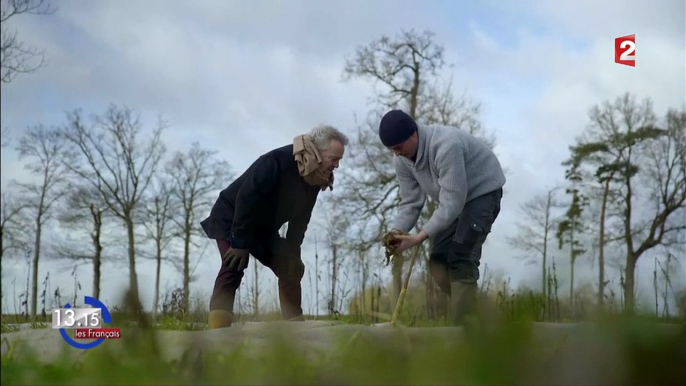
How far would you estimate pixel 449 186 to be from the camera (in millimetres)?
2393

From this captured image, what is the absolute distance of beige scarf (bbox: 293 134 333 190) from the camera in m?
2.36

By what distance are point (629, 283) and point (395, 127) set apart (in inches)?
58.0

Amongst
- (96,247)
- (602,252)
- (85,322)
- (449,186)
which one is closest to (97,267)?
(96,247)

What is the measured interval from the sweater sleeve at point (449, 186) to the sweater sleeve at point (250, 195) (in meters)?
0.62

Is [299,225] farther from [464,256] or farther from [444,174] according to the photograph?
[464,256]

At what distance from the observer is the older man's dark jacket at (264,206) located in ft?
8.26

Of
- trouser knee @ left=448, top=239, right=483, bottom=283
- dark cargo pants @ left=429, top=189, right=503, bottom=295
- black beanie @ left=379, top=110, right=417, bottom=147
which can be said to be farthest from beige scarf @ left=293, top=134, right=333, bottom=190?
trouser knee @ left=448, top=239, right=483, bottom=283

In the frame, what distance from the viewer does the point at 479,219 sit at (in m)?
2.36

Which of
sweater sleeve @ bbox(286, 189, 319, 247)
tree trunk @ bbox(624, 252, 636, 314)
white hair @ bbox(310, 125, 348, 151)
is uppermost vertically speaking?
white hair @ bbox(310, 125, 348, 151)

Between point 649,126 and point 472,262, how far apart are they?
2.63 ft

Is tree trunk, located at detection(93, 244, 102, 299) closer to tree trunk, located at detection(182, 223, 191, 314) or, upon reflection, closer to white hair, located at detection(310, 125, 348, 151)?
tree trunk, located at detection(182, 223, 191, 314)

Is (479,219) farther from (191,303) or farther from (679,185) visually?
(191,303)

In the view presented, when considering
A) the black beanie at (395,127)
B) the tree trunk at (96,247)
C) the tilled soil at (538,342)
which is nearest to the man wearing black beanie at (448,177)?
the black beanie at (395,127)

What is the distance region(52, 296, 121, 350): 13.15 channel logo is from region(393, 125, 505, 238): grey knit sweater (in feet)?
4.52
